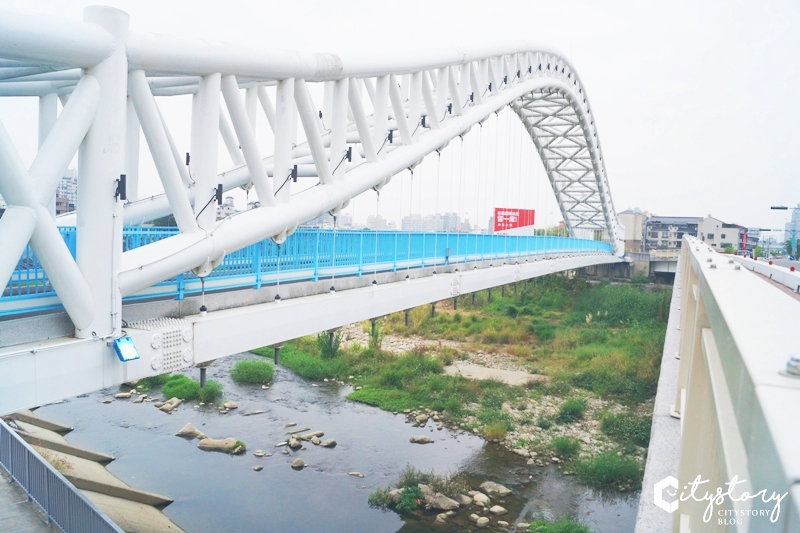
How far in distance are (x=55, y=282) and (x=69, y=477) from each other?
8.17 meters

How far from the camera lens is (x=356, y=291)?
9828 millimetres

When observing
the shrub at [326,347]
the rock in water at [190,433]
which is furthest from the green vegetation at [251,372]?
the rock in water at [190,433]

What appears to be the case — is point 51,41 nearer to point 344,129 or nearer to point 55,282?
point 55,282

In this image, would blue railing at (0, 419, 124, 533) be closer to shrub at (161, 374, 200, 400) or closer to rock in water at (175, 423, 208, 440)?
rock in water at (175, 423, 208, 440)

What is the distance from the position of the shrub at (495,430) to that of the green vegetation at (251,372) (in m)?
7.95

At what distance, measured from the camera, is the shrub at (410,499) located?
12.7 m

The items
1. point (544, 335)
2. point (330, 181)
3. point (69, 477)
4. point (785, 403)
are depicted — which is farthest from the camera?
point (544, 335)

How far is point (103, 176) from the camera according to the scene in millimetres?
5344

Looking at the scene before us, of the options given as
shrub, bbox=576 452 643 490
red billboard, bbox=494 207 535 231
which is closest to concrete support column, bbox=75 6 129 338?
shrub, bbox=576 452 643 490

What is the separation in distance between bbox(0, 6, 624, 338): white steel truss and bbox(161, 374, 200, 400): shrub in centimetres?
911

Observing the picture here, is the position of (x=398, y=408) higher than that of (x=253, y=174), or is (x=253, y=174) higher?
(x=253, y=174)

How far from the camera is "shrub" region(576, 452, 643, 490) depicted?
45.7 ft

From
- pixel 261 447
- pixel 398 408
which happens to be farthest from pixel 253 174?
pixel 398 408

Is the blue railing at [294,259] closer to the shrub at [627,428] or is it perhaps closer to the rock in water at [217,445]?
the shrub at [627,428]
